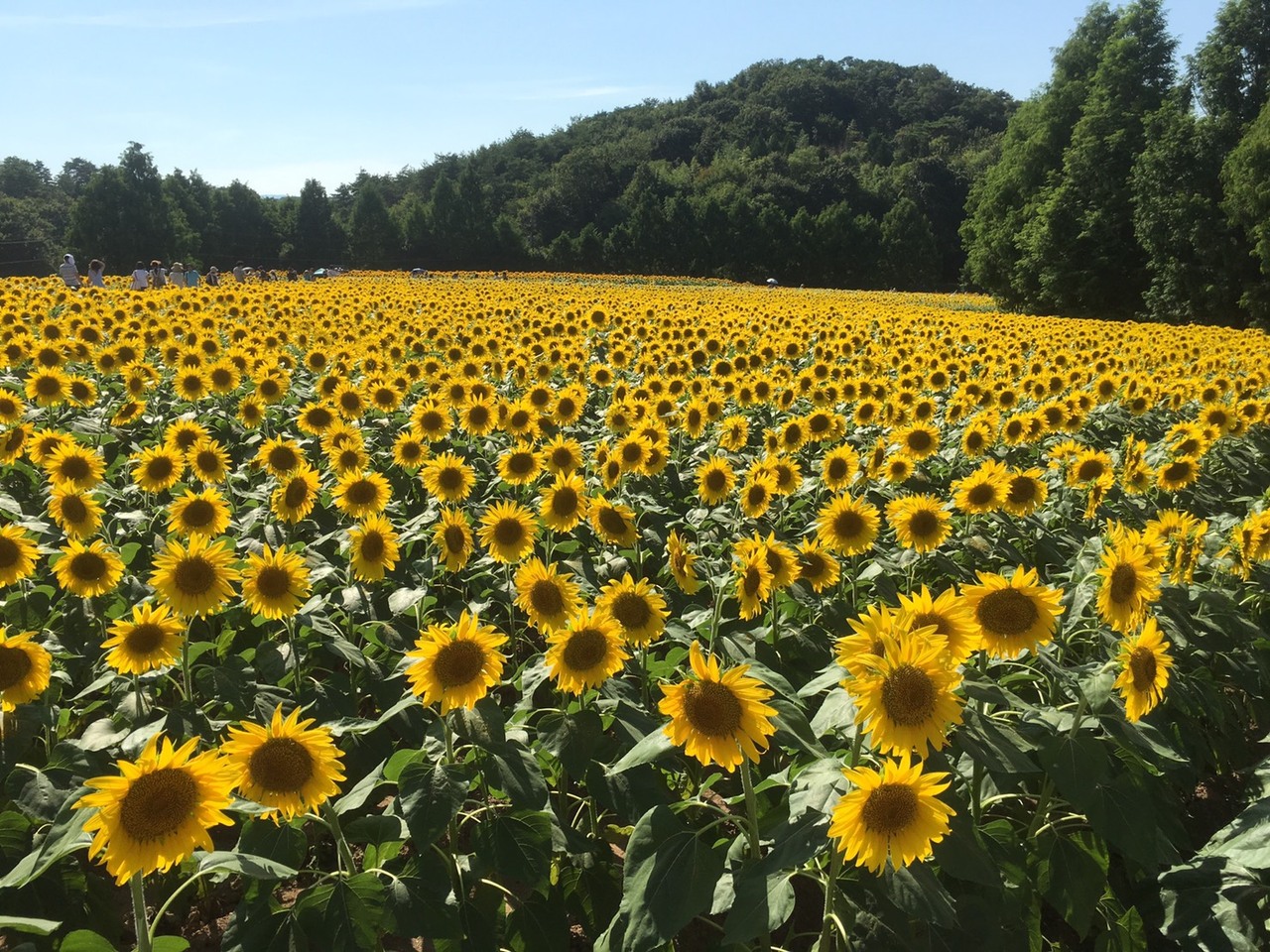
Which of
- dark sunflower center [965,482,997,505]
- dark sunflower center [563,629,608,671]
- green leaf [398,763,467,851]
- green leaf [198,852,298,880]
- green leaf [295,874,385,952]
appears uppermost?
dark sunflower center [965,482,997,505]

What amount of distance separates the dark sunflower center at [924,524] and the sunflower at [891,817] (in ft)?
7.86

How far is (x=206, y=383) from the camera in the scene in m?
7.41

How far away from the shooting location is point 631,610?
316 cm

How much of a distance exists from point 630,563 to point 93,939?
3.23 meters

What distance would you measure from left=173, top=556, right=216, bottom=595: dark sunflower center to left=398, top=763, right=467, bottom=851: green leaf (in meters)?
1.46

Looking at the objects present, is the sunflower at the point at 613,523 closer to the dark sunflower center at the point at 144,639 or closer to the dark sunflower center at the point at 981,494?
the dark sunflower center at the point at 981,494

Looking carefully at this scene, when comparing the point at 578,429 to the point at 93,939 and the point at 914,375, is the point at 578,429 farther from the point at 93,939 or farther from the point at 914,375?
the point at 93,939

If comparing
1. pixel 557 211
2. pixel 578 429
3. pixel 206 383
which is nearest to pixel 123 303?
pixel 206 383

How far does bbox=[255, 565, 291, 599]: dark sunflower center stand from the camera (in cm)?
333

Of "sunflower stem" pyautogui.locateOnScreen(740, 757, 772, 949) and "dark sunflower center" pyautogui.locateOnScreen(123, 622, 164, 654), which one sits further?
"dark sunflower center" pyautogui.locateOnScreen(123, 622, 164, 654)

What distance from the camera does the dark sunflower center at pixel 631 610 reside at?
124 inches

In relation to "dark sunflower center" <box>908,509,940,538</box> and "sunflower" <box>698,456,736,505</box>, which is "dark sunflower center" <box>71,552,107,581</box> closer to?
"sunflower" <box>698,456,736,505</box>

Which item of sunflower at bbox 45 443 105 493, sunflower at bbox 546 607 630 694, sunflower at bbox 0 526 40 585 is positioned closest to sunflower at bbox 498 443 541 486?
sunflower at bbox 45 443 105 493

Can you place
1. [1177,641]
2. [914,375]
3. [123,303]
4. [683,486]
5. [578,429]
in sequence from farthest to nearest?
[123,303], [914,375], [578,429], [683,486], [1177,641]
